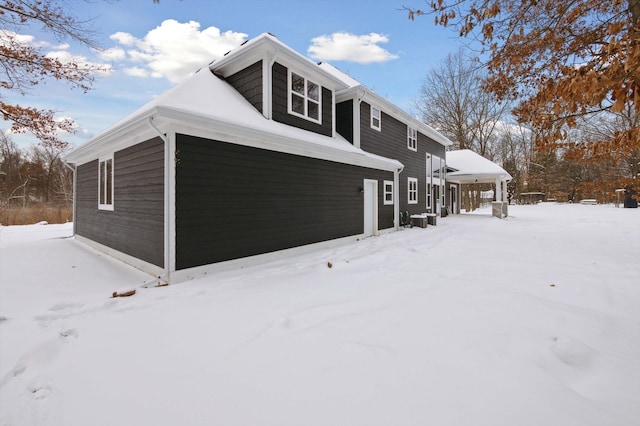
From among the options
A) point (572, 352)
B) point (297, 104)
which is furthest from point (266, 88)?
point (572, 352)

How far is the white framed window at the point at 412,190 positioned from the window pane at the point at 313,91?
724 cm

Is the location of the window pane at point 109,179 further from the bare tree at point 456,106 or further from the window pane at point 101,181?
the bare tree at point 456,106

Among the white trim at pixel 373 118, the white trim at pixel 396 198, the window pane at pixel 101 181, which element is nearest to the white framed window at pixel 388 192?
the white trim at pixel 396 198

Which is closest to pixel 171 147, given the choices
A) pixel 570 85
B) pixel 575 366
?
pixel 570 85

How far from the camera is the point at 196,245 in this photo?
5.40 meters

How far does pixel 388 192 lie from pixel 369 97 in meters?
3.75

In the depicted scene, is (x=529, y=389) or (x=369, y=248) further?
(x=369, y=248)

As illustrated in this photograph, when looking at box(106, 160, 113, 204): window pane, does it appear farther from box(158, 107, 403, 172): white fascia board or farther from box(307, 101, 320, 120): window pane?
box(307, 101, 320, 120): window pane

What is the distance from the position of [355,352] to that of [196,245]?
3788 mm

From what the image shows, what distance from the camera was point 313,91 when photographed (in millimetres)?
8859

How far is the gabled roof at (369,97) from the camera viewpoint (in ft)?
33.9

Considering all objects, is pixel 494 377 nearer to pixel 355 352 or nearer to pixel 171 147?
pixel 355 352

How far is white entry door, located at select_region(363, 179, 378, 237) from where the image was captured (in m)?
10.5

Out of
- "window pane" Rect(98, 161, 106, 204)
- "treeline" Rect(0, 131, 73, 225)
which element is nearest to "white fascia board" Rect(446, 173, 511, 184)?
"window pane" Rect(98, 161, 106, 204)
